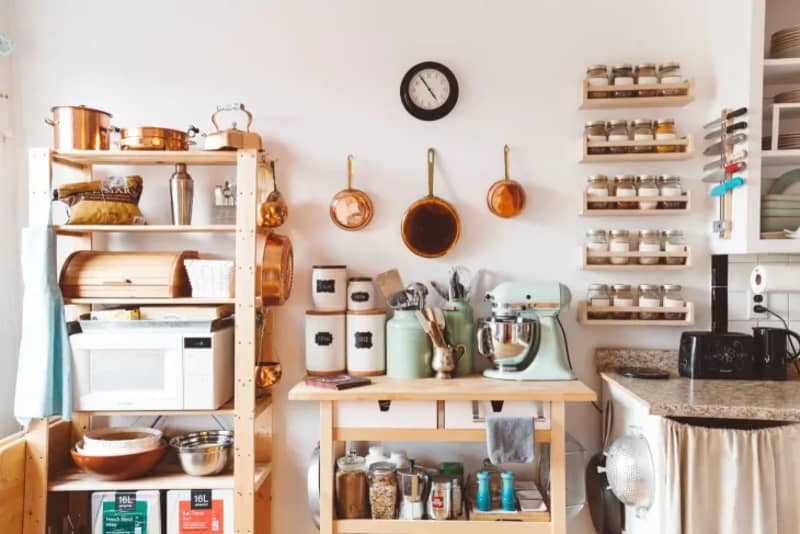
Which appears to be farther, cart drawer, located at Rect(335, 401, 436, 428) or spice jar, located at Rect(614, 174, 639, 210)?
spice jar, located at Rect(614, 174, 639, 210)

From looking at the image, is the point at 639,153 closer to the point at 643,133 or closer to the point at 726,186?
the point at 643,133

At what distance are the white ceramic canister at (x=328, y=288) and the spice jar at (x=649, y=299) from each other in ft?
4.00

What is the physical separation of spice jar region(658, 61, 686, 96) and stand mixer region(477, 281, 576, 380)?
2.97ft

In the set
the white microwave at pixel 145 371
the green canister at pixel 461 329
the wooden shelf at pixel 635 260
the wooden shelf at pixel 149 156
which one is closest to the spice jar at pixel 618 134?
the wooden shelf at pixel 635 260

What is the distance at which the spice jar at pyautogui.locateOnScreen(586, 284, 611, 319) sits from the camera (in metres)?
2.48

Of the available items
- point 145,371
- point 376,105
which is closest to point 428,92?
point 376,105

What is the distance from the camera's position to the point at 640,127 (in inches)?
98.2

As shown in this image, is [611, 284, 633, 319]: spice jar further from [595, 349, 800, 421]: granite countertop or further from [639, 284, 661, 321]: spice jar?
[595, 349, 800, 421]: granite countertop

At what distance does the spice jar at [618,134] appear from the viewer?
2.45 metres

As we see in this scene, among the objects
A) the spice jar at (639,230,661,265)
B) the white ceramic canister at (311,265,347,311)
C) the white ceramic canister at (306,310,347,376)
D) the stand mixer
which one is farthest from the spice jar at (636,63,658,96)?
the white ceramic canister at (306,310,347,376)

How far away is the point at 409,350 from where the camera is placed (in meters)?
2.36

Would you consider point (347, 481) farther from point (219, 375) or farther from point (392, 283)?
point (392, 283)

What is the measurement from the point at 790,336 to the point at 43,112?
329 cm

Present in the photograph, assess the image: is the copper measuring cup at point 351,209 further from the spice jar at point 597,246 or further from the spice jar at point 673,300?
the spice jar at point 673,300
